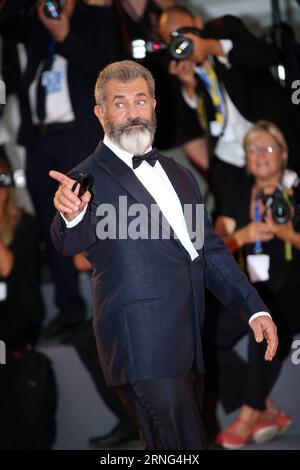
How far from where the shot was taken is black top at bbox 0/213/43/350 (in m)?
3.33

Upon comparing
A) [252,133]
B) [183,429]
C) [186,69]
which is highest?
[186,69]

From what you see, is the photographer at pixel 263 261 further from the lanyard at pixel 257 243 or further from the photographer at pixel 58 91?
the photographer at pixel 58 91

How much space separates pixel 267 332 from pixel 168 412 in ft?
1.05

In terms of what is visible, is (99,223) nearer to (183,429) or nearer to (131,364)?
(131,364)

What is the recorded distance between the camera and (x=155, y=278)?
86.4 inches

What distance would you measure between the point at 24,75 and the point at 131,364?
4.80 feet

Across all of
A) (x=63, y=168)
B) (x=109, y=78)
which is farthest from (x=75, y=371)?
(x=109, y=78)

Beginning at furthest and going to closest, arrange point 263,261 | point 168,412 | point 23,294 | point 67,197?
point 23,294, point 263,261, point 168,412, point 67,197

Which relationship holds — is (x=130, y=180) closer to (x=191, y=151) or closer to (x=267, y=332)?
(x=267, y=332)

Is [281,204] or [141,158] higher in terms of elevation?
[141,158]

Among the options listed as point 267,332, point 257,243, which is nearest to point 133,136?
point 267,332

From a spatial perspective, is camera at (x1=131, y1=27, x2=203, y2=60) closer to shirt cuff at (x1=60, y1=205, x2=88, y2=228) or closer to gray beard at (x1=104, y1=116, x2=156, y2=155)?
gray beard at (x1=104, y1=116, x2=156, y2=155)

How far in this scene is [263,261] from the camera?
3.00m

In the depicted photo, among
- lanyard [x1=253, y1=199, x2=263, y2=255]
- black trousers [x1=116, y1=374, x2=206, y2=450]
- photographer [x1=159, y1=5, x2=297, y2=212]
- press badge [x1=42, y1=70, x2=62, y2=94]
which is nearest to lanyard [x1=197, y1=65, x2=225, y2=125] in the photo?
photographer [x1=159, y1=5, x2=297, y2=212]
